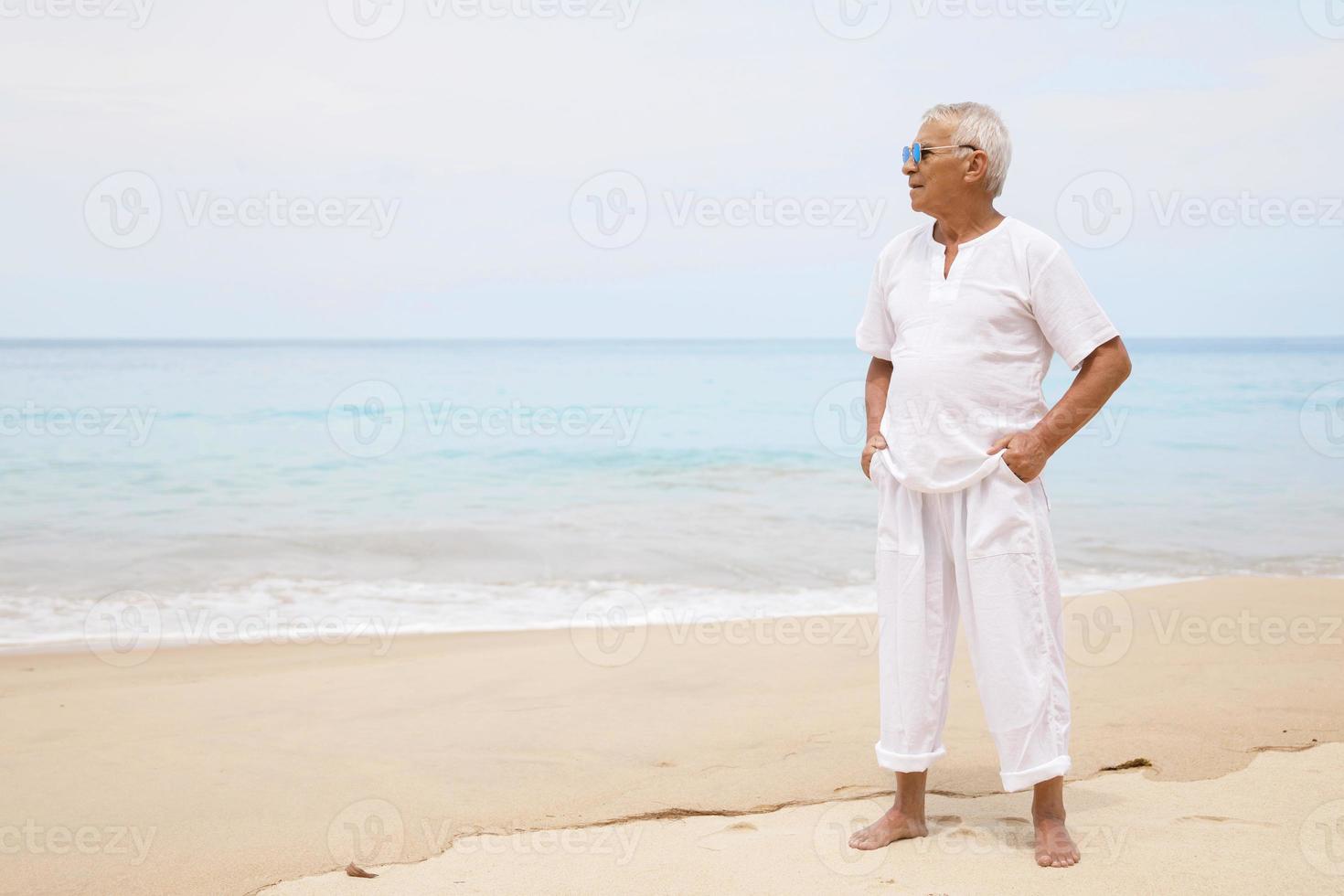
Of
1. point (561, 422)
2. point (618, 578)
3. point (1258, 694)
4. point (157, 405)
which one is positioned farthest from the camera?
point (157, 405)

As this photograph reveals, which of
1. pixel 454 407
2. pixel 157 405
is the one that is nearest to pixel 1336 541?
pixel 454 407

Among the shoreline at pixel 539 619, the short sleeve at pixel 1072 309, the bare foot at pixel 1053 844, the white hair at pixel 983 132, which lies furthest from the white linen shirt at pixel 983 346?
the shoreline at pixel 539 619

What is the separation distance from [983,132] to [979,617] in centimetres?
120

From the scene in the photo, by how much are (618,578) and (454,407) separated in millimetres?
18108

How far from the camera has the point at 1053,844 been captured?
2.67 metres

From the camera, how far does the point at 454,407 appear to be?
83.6 feet

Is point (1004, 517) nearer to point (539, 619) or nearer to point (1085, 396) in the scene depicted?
point (1085, 396)

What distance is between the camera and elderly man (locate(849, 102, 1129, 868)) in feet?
8.67

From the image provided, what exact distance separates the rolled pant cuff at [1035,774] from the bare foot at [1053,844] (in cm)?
13

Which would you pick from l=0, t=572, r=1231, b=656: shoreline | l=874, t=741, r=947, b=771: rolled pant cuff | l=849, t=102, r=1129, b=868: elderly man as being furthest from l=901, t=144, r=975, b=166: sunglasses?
l=0, t=572, r=1231, b=656: shoreline

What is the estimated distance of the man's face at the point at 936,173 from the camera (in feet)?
8.89

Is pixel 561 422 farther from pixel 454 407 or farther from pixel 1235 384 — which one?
pixel 1235 384

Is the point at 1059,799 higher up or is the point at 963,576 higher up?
the point at 963,576

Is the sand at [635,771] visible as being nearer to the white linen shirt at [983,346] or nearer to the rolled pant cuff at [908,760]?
the rolled pant cuff at [908,760]
